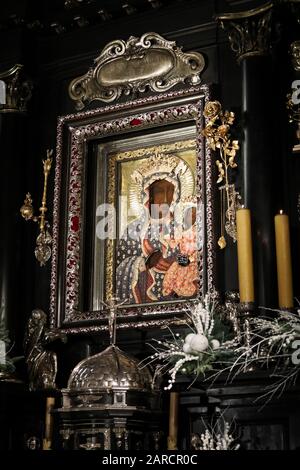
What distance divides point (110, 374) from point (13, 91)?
2.80 meters

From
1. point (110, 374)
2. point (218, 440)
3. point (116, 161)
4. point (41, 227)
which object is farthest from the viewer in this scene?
point (116, 161)

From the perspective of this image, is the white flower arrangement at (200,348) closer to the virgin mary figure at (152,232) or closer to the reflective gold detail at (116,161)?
the virgin mary figure at (152,232)

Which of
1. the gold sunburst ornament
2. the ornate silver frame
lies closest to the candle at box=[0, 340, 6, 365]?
the ornate silver frame

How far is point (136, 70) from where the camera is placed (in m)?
6.77

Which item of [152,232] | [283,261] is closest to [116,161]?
[152,232]

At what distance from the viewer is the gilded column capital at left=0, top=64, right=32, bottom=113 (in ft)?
22.9

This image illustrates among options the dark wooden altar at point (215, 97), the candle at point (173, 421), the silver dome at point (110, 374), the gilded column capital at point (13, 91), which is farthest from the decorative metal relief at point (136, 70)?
the candle at point (173, 421)

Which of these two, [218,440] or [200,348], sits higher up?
[200,348]

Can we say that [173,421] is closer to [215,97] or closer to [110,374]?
[110,374]

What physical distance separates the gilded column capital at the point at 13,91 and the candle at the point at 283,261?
246 centimetres

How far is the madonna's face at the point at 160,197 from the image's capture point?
6.51 metres

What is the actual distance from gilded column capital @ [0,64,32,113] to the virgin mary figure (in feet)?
3.68

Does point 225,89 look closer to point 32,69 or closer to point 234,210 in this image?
point 234,210

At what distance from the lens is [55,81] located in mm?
7195
